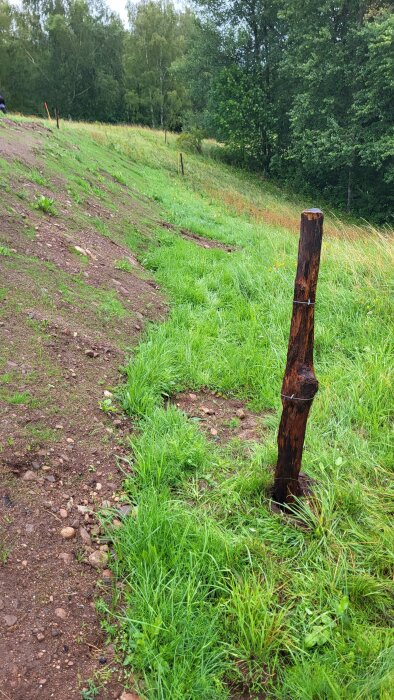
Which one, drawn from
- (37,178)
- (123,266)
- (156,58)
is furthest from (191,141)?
(123,266)

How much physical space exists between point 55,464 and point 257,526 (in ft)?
4.26

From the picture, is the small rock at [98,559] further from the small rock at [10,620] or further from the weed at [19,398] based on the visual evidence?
the weed at [19,398]

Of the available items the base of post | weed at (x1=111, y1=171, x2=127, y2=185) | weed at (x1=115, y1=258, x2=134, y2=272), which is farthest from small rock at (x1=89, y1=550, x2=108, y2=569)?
weed at (x1=111, y1=171, x2=127, y2=185)

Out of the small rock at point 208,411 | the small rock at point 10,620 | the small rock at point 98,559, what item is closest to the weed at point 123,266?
the small rock at point 208,411

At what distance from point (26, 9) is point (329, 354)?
49.2 metres

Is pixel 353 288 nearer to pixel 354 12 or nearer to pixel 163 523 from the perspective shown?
pixel 163 523

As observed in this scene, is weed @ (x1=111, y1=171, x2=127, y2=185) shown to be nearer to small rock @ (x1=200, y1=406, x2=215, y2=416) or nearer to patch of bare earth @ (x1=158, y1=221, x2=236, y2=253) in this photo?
patch of bare earth @ (x1=158, y1=221, x2=236, y2=253)

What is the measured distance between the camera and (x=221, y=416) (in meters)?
3.80

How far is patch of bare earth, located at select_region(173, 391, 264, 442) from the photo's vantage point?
3566mm

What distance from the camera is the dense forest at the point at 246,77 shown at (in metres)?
19.1

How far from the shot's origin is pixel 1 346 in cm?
346

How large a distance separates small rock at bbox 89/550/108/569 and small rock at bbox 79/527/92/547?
0.07 meters

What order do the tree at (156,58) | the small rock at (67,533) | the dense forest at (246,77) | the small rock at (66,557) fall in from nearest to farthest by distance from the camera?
the small rock at (66,557) < the small rock at (67,533) < the dense forest at (246,77) < the tree at (156,58)

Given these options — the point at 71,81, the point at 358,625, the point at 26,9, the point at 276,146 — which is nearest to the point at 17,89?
the point at 71,81
